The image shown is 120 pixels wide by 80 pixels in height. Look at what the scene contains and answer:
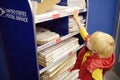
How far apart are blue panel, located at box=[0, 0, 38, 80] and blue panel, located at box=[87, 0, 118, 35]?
49.5 inches

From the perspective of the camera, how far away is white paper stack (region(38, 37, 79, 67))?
1514mm

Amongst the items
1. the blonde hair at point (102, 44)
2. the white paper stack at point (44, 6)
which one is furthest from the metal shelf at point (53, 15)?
the blonde hair at point (102, 44)

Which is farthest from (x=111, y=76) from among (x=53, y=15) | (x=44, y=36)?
(x=53, y=15)

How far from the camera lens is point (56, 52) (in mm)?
1626

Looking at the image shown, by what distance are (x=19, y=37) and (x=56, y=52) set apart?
0.42 metres

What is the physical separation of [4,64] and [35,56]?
0.56 m

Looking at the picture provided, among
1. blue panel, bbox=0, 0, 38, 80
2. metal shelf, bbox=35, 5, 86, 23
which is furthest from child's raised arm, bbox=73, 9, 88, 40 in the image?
blue panel, bbox=0, 0, 38, 80

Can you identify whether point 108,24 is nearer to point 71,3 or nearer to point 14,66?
point 71,3

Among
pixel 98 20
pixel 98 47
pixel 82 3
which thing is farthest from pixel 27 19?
pixel 98 20

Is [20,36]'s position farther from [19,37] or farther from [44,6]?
[44,6]

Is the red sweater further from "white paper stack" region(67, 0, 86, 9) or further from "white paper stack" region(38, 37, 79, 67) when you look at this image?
"white paper stack" region(67, 0, 86, 9)

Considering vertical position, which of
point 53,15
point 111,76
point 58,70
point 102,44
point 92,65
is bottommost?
point 111,76

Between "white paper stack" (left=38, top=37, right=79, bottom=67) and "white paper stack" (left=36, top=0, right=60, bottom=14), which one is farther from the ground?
"white paper stack" (left=36, top=0, right=60, bottom=14)

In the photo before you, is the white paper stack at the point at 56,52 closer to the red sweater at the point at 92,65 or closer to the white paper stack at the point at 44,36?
the white paper stack at the point at 44,36
